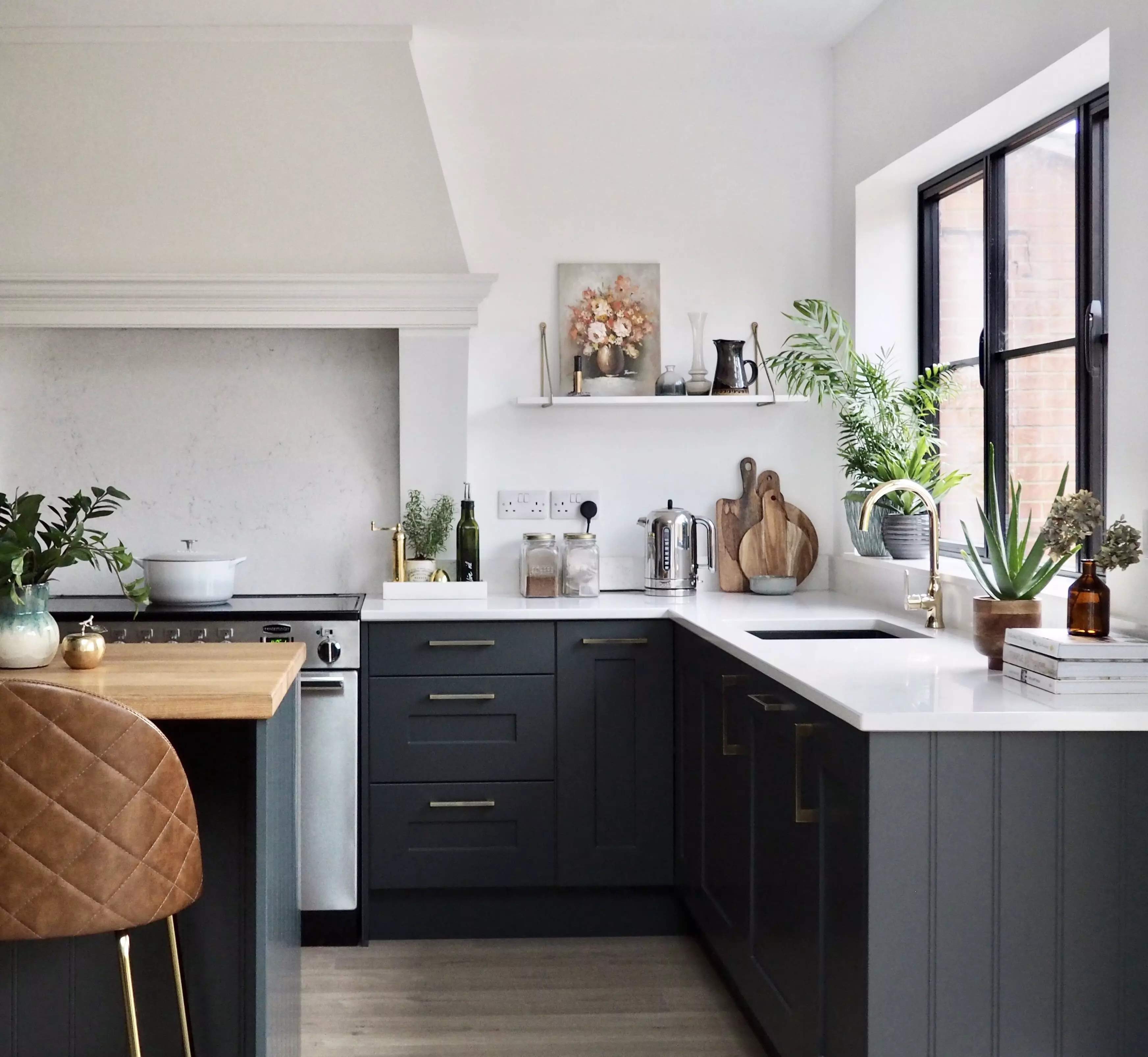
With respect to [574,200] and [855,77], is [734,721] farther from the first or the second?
[855,77]

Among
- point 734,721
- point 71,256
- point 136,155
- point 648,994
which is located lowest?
point 648,994

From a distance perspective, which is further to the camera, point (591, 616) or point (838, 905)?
point (591, 616)

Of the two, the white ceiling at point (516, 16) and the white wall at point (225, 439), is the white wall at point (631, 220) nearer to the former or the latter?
the white ceiling at point (516, 16)

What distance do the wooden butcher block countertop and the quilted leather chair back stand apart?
9 centimetres

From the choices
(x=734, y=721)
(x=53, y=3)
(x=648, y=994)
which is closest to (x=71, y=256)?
(x=53, y=3)

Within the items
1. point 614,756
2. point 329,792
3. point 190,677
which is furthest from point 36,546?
point 614,756

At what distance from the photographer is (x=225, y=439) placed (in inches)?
149

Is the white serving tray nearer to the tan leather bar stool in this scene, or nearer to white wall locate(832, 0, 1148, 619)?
white wall locate(832, 0, 1148, 619)

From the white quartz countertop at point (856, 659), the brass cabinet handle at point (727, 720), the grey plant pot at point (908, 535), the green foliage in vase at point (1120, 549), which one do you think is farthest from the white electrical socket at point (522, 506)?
the green foliage in vase at point (1120, 549)

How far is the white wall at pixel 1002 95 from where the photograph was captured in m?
2.22

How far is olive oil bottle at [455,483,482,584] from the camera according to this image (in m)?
3.58

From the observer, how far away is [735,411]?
12.7ft

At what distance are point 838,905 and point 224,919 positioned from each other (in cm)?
112

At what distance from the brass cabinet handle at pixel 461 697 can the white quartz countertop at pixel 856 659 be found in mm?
213
